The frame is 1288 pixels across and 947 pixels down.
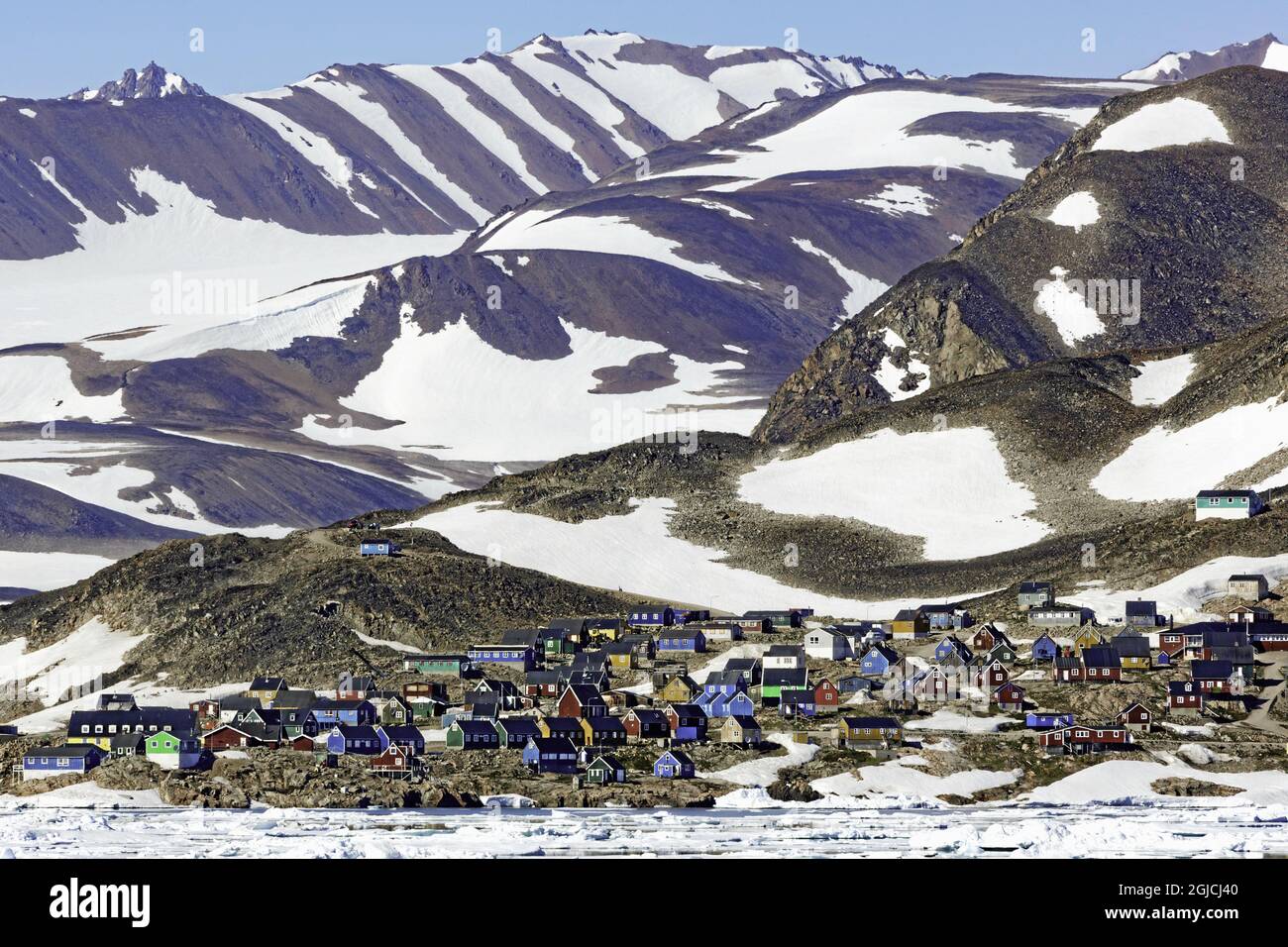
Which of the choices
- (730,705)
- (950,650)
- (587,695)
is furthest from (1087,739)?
(587,695)

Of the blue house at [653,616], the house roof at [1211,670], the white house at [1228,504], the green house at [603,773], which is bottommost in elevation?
the green house at [603,773]

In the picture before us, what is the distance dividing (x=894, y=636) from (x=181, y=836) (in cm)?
7014

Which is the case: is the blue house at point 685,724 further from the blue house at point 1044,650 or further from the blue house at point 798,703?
the blue house at point 1044,650

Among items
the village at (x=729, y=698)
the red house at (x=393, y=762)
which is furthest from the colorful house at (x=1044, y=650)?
the red house at (x=393, y=762)

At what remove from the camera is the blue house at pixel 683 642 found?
155 meters

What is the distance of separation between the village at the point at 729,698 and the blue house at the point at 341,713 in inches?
5.2

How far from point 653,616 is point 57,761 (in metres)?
53.3

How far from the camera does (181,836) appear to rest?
96500 millimetres

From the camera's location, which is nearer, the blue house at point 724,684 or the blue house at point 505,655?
the blue house at point 724,684

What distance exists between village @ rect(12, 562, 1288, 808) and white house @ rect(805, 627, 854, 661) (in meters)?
0.17

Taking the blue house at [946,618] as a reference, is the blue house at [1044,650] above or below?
below

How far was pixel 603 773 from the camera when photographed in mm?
113188

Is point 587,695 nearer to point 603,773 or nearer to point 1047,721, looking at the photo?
point 603,773
